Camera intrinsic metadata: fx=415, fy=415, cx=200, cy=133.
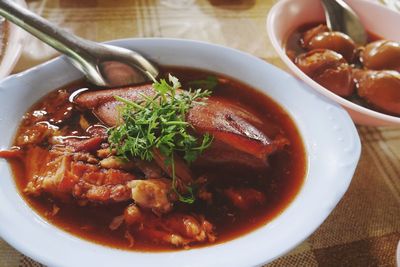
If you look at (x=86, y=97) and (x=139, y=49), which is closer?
(x=86, y=97)

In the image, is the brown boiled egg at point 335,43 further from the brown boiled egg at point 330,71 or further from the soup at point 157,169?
the soup at point 157,169

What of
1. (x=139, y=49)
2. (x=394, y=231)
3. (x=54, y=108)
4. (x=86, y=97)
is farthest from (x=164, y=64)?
(x=394, y=231)

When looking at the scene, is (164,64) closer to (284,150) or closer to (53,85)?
(53,85)

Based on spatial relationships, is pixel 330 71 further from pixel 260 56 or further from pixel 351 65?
pixel 260 56

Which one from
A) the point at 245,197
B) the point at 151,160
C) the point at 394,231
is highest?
the point at 151,160

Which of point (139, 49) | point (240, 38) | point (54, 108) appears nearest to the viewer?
point (54, 108)

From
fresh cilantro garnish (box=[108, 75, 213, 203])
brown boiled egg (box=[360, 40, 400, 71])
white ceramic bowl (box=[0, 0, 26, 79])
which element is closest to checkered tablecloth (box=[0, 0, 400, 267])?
white ceramic bowl (box=[0, 0, 26, 79])

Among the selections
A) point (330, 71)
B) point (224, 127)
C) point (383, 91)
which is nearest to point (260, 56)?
point (330, 71)
